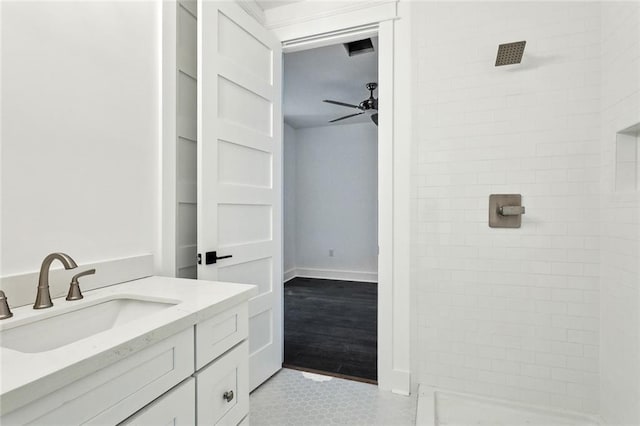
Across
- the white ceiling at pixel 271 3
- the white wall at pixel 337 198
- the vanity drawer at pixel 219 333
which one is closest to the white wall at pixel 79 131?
the vanity drawer at pixel 219 333

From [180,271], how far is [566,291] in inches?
82.1

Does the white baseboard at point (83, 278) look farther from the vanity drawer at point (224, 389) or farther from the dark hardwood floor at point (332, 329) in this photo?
the dark hardwood floor at point (332, 329)

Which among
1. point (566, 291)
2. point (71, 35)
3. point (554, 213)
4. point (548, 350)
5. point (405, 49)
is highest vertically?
point (405, 49)

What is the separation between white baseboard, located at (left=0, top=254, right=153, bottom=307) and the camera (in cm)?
106

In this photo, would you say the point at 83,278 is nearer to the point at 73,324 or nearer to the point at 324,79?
the point at 73,324

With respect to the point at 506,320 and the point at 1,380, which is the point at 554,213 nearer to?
the point at 506,320

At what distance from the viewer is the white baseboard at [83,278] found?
1059 mm

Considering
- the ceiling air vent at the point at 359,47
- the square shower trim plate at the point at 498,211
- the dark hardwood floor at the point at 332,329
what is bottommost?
the dark hardwood floor at the point at 332,329

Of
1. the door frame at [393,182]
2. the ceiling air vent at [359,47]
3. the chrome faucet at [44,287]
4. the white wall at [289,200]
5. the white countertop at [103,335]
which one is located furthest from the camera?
the white wall at [289,200]

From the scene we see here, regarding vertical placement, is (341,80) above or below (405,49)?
above

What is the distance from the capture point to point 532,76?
1861 millimetres

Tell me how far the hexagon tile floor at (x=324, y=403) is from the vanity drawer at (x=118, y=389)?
106 centimetres

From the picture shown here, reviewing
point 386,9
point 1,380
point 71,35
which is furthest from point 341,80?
point 1,380

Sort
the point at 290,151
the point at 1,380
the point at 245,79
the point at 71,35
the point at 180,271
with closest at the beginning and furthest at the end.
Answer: the point at 1,380 → the point at 71,35 → the point at 180,271 → the point at 245,79 → the point at 290,151
